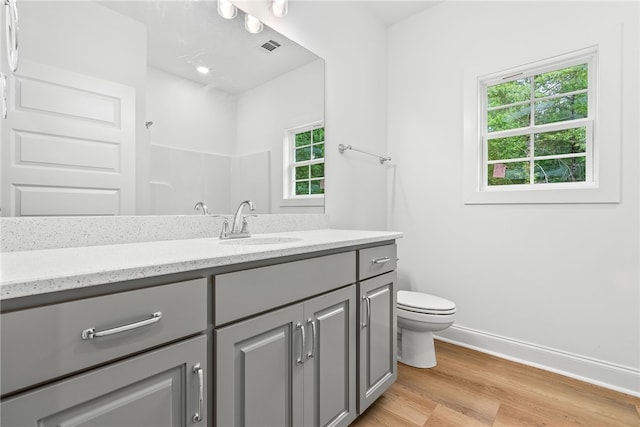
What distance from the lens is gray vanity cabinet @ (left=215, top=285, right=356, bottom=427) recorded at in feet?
2.93

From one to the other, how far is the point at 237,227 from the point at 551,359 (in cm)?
214

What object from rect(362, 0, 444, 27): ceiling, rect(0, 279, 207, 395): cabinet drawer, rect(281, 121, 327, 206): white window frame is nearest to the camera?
rect(0, 279, 207, 395): cabinet drawer

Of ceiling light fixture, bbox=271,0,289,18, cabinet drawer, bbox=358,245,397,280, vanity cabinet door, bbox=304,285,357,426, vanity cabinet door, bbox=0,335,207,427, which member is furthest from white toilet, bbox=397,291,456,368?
ceiling light fixture, bbox=271,0,289,18

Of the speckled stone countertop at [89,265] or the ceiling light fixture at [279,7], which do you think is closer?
the speckled stone countertop at [89,265]

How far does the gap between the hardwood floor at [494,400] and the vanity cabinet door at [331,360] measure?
0.97ft

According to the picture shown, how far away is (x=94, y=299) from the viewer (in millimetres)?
639

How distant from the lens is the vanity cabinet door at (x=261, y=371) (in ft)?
2.87

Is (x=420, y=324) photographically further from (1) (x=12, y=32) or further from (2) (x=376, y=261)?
(1) (x=12, y=32)

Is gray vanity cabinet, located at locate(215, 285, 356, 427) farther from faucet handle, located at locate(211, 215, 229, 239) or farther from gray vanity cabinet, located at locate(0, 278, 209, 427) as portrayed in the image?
faucet handle, located at locate(211, 215, 229, 239)

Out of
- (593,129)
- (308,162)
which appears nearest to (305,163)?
(308,162)

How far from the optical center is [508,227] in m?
2.16

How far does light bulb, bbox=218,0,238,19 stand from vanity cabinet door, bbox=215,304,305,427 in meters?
1.47

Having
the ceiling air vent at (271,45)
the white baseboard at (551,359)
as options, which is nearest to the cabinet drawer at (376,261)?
the white baseboard at (551,359)

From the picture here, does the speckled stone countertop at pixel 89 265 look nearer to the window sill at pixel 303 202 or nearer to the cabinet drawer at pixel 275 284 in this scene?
the cabinet drawer at pixel 275 284
